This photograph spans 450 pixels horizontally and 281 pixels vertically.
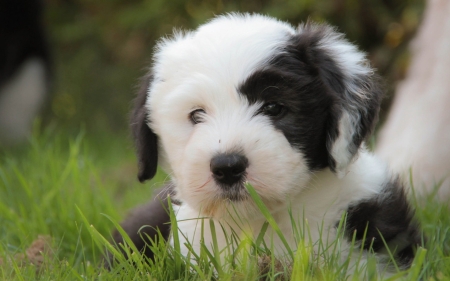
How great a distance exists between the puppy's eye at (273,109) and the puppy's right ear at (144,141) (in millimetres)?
657

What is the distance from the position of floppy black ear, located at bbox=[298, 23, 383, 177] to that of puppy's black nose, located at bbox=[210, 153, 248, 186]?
1.46 feet

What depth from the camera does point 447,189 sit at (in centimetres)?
465

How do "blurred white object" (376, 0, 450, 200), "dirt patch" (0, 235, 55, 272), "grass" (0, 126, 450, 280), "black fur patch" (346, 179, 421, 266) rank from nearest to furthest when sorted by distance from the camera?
"grass" (0, 126, 450, 280)
"black fur patch" (346, 179, 421, 266)
"dirt patch" (0, 235, 55, 272)
"blurred white object" (376, 0, 450, 200)

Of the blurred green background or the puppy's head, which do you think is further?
the blurred green background

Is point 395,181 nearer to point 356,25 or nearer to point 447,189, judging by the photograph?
point 447,189

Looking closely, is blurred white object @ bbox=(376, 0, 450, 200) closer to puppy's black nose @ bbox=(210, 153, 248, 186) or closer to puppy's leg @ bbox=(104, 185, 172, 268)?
puppy's leg @ bbox=(104, 185, 172, 268)

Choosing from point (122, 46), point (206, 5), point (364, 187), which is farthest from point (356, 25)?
point (364, 187)

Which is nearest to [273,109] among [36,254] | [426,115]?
[36,254]

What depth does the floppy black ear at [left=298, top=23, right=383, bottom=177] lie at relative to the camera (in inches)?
112

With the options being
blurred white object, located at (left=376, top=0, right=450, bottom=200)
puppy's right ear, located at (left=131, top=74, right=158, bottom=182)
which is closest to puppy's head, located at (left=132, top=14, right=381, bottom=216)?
puppy's right ear, located at (left=131, top=74, right=158, bottom=182)

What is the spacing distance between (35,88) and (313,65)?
6537mm

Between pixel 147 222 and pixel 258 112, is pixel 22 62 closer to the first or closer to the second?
pixel 147 222

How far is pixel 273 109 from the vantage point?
9.39 feet

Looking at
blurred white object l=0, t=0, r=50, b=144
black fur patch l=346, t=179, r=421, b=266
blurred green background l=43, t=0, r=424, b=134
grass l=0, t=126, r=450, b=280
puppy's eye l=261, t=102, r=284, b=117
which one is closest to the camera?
grass l=0, t=126, r=450, b=280
